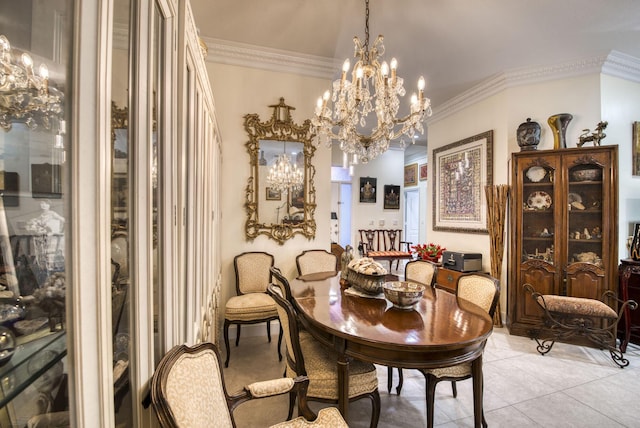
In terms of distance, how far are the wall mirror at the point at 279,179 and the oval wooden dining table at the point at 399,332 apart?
1.48 meters

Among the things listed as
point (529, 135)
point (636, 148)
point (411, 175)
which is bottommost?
point (636, 148)

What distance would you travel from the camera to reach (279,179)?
3.41 meters

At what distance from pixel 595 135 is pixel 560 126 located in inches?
12.9

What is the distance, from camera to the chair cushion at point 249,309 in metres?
2.74

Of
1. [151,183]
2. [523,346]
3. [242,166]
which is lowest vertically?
[523,346]

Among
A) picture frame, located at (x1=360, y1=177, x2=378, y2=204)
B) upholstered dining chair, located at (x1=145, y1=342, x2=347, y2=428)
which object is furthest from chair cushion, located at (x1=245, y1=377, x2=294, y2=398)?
picture frame, located at (x1=360, y1=177, x2=378, y2=204)

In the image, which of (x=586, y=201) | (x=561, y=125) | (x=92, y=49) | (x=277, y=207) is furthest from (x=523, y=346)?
(x=92, y=49)

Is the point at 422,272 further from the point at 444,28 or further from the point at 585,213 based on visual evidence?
the point at 444,28

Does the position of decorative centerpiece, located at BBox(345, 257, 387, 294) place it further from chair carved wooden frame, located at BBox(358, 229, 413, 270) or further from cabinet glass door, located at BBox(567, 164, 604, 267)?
chair carved wooden frame, located at BBox(358, 229, 413, 270)

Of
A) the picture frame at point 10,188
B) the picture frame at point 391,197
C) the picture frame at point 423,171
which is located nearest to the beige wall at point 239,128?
the picture frame at point 10,188

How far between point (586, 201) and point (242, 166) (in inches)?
157

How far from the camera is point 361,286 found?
2.12 m

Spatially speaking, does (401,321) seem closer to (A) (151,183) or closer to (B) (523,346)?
(A) (151,183)

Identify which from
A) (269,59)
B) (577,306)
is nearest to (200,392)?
(269,59)
